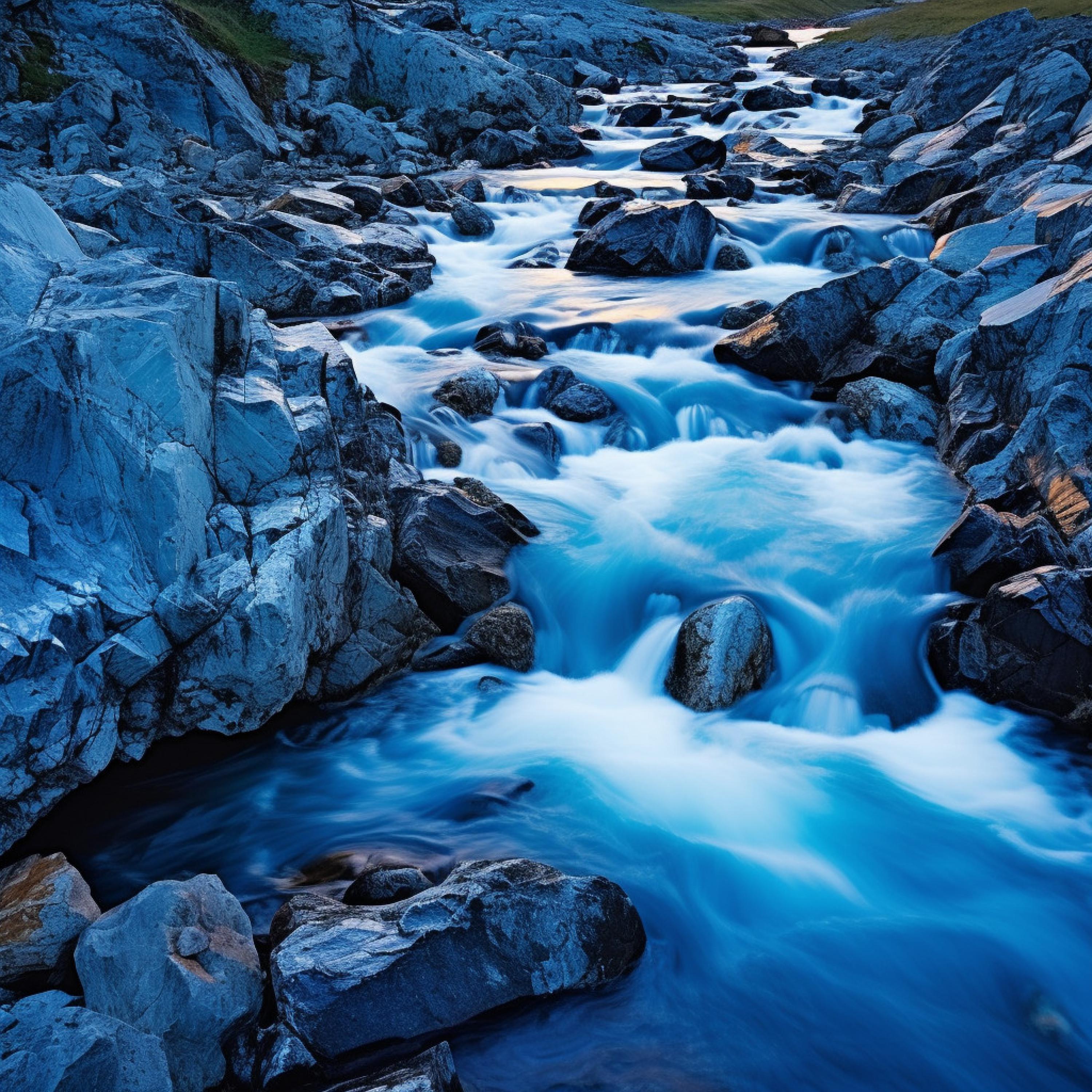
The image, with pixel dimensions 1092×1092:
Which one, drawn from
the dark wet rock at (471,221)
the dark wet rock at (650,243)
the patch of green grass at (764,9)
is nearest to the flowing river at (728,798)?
the dark wet rock at (650,243)

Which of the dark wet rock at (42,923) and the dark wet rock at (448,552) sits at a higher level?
the dark wet rock at (448,552)

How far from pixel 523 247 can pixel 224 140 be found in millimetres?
9858

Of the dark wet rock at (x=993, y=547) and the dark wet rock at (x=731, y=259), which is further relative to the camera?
the dark wet rock at (x=731, y=259)

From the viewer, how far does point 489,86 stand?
3058cm

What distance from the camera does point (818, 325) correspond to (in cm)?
1349

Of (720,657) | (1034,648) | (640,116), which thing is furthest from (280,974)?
(640,116)

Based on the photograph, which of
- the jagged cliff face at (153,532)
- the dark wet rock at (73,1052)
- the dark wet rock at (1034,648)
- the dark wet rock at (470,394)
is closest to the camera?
the dark wet rock at (73,1052)

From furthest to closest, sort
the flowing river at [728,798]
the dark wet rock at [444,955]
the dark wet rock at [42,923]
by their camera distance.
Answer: the flowing river at [728,798], the dark wet rock at [42,923], the dark wet rock at [444,955]

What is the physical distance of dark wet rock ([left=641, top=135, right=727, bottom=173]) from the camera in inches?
1053

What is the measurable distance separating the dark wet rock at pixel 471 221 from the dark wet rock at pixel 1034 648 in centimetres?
1596

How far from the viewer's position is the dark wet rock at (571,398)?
41.6 ft

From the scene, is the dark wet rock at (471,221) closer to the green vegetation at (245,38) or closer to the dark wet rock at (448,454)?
the green vegetation at (245,38)

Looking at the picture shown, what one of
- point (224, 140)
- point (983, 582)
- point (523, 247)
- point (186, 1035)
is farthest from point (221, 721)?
point (224, 140)

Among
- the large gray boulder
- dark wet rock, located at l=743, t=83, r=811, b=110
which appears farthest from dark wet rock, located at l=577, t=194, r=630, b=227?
dark wet rock, located at l=743, t=83, r=811, b=110
